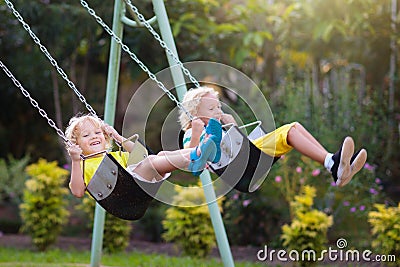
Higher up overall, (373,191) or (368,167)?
(368,167)

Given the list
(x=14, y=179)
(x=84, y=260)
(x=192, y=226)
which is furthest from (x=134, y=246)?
(x=14, y=179)

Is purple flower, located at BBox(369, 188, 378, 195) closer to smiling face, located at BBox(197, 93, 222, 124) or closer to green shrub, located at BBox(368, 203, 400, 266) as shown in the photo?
green shrub, located at BBox(368, 203, 400, 266)

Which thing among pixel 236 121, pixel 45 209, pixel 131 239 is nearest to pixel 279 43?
pixel 131 239

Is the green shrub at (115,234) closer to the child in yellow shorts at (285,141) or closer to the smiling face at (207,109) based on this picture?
the child in yellow shorts at (285,141)

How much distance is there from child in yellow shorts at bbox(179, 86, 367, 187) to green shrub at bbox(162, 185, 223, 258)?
192 centimetres

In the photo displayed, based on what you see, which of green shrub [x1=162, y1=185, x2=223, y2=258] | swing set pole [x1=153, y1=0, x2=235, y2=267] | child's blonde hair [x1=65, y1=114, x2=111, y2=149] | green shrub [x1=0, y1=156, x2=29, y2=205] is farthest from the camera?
green shrub [x1=0, y1=156, x2=29, y2=205]

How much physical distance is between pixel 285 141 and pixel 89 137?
109cm

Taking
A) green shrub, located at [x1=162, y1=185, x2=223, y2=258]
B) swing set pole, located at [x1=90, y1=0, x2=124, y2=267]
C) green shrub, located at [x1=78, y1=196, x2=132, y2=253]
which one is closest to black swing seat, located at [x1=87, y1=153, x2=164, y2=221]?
swing set pole, located at [x1=90, y1=0, x2=124, y2=267]

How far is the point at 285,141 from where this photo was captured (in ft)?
12.2

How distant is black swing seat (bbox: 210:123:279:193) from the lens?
3.51 metres

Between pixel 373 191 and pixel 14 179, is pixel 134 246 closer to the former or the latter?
pixel 14 179

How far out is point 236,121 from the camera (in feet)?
13.5

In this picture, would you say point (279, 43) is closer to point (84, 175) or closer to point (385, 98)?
point (385, 98)

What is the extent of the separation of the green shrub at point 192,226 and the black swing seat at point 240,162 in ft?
6.72
